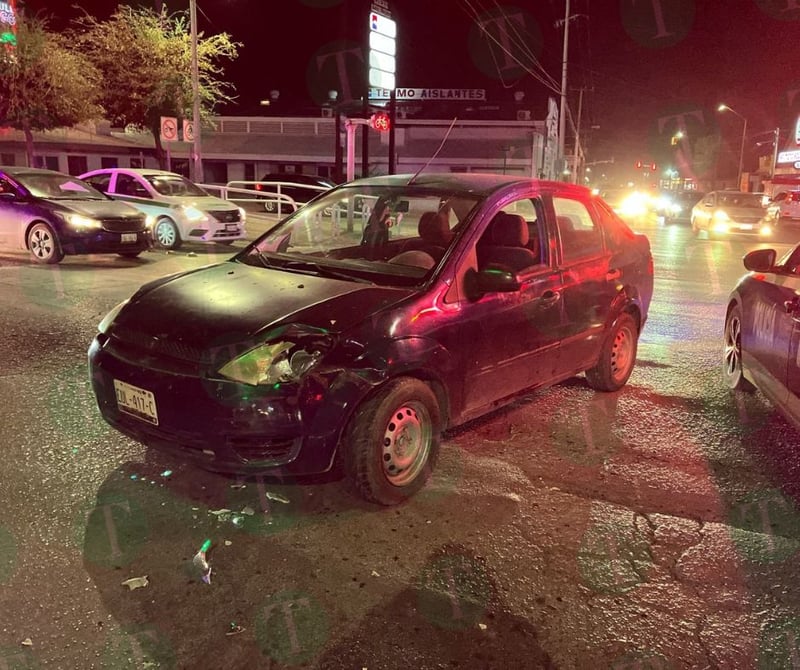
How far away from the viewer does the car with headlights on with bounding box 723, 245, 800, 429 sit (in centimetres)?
446

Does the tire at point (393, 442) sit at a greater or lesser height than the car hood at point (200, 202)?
lesser

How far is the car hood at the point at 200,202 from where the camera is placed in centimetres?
1398

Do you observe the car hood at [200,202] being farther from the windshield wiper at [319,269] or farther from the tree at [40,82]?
the tree at [40,82]

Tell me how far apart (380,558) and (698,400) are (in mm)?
3543

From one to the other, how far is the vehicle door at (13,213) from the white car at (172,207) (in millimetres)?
2249

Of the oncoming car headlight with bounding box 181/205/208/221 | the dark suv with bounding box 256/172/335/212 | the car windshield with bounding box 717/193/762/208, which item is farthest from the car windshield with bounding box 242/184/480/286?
the car windshield with bounding box 717/193/762/208

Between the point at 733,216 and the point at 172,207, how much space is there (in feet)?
51.5

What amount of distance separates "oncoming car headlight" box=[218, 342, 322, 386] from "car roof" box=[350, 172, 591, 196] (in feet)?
5.83

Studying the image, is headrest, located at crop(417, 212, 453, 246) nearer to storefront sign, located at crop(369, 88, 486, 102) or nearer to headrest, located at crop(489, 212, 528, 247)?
headrest, located at crop(489, 212, 528, 247)

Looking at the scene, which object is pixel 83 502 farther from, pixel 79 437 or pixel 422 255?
pixel 422 255

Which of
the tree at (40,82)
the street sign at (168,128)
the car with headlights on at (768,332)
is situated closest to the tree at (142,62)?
the tree at (40,82)

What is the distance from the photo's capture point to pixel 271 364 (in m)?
3.47

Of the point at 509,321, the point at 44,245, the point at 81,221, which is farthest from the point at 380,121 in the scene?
the point at 509,321

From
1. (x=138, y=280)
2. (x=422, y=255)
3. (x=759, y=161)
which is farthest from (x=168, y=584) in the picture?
(x=759, y=161)
